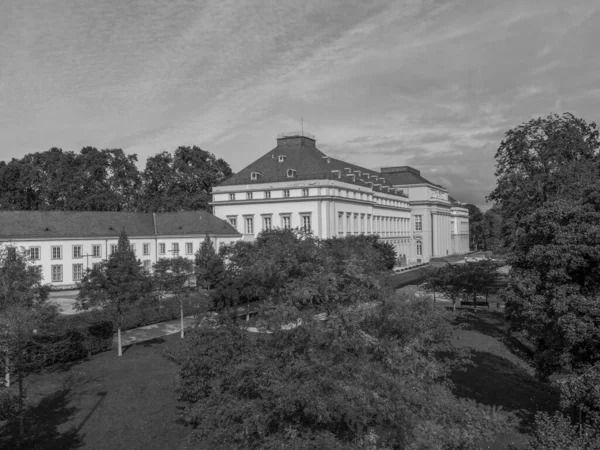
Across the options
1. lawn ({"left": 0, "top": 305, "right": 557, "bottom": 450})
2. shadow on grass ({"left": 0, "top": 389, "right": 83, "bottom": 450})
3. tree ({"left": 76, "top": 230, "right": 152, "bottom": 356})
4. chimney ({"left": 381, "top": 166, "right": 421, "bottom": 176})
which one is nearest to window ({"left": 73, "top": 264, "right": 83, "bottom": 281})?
tree ({"left": 76, "top": 230, "right": 152, "bottom": 356})

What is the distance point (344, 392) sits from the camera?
9672mm

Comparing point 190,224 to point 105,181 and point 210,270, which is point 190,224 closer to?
point 105,181

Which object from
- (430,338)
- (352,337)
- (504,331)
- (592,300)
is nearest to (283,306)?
(352,337)

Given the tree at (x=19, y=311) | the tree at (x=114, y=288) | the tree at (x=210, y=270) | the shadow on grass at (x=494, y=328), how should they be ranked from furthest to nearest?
the tree at (x=210, y=270), the shadow on grass at (x=494, y=328), the tree at (x=114, y=288), the tree at (x=19, y=311)

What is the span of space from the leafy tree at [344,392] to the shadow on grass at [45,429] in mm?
5759

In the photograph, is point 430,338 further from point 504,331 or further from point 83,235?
point 83,235

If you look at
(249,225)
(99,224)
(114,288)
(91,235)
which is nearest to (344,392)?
(114,288)

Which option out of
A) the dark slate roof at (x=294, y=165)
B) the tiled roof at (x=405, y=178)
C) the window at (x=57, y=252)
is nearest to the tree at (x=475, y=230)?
the tiled roof at (x=405, y=178)

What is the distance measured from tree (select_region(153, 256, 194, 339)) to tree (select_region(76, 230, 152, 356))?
326 cm

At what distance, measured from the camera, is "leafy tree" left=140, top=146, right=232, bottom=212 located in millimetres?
74312

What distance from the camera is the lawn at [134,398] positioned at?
1559 cm

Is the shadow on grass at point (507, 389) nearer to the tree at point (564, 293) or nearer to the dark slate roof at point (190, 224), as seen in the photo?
the tree at point (564, 293)

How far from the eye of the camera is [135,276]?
26266mm

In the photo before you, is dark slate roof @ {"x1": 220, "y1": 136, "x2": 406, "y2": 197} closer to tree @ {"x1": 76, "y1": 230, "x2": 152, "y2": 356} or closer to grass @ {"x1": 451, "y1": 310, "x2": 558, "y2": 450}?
grass @ {"x1": 451, "y1": 310, "x2": 558, "y2": 450}
